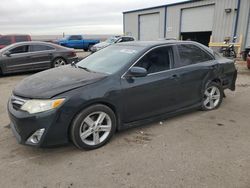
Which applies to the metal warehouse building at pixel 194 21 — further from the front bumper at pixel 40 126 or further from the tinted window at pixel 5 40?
the front bumper at pixel 40 126

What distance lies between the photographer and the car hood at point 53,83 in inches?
122

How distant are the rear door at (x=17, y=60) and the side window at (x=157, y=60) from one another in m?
6.94

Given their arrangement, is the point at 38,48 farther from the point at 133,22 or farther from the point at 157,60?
the point at 133,22

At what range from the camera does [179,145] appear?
3.50 metres

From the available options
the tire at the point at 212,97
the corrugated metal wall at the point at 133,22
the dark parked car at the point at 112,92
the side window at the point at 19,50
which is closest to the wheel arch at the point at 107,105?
the dark parked car at the point at 112,92

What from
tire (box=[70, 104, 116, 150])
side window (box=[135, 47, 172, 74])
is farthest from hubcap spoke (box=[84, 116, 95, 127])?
side window (box=[135, 47, 172, 74])

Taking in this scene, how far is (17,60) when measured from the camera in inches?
359

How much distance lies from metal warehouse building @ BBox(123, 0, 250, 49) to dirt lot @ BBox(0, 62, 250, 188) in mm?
13752

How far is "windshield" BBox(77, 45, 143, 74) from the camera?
147 inches

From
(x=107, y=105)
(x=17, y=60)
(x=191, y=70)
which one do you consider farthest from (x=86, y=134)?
(x=17, y=60)

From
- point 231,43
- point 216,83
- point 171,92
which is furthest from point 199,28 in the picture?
point 171,92

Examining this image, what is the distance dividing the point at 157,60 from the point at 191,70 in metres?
0.76

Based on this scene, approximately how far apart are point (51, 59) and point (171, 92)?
708cm

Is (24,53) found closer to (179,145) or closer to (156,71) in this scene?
(156,71)
